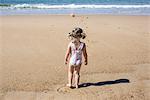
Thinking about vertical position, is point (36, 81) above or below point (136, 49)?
below

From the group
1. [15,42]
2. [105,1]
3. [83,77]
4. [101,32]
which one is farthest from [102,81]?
[105,1]

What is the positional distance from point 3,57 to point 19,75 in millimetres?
1679

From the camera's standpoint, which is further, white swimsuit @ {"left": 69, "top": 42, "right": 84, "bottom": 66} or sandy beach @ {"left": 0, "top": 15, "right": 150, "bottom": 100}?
white swimsuit @ {"left": 69, "top": 42, "right": 84, "bottom": 66}

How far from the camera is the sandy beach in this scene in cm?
629

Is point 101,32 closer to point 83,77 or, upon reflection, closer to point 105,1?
point 83,77

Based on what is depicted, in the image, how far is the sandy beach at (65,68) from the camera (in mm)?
6293

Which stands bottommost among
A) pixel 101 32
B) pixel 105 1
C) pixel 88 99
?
pixel 88 99

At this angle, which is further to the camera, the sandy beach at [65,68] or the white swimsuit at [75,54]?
the white swimsuit at [75,54]

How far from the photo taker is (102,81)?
7.02m

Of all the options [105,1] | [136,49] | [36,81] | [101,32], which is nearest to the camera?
[36,81]

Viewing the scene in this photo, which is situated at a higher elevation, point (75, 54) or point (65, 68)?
point (75, 54)

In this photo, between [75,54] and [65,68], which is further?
[65,68]

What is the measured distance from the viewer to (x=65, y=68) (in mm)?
7926

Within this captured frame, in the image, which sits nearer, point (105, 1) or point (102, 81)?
point (102, 81)
